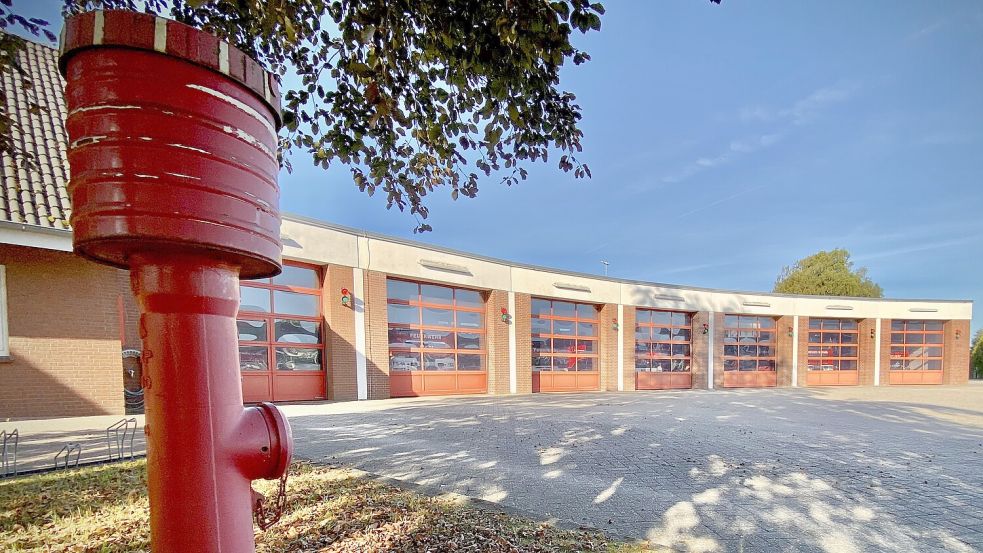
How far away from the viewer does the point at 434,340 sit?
522 inches

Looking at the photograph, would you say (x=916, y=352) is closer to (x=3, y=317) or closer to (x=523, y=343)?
(x=523, y=343)

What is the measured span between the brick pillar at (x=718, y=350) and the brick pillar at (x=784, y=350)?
346 cm

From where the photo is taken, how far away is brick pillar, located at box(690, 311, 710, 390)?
18422 millimetres

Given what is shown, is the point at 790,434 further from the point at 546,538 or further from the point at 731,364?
the point at 731,364

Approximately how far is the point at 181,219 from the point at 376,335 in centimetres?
1146

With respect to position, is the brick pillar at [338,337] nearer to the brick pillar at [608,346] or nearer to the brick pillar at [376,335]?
the brick pillar at [376,335]

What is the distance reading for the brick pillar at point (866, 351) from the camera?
20875 mm

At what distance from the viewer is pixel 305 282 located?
11250mm

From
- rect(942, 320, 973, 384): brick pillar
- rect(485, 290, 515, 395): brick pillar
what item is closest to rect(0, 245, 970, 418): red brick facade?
rect(485, 290, 515, 395): brick pillar

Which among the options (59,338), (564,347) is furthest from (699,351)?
(59,338)

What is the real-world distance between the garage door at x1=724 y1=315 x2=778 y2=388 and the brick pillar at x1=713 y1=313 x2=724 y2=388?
0.31 m

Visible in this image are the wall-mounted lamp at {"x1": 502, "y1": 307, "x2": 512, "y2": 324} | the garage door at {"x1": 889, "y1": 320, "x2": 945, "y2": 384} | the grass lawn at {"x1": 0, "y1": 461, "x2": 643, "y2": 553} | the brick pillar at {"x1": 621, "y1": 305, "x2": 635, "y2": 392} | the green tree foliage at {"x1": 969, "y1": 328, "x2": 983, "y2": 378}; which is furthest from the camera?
the green tree foliage at {"x1": 969, "y1": 328, "x2": 983, "y2": 378}

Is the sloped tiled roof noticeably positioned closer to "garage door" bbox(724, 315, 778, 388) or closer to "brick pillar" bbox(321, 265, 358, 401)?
"brick pillar" bbox(321, 265, 358, 401)

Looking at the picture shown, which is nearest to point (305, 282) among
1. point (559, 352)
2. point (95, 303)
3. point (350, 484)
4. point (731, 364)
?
point (95, 303)
